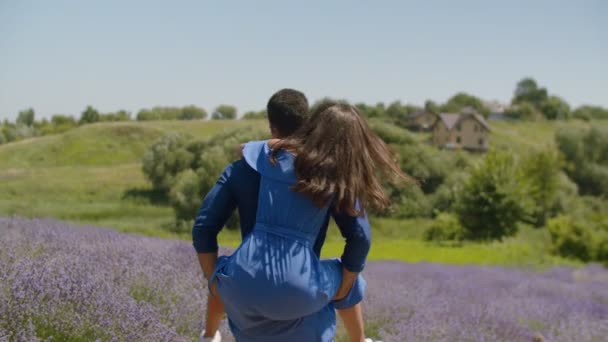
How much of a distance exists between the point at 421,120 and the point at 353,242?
67.3m

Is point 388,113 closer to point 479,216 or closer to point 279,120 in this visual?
point 479,216

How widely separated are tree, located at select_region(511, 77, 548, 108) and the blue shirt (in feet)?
347

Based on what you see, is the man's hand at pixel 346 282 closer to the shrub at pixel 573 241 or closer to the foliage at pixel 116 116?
the shrub at pixel 573 241

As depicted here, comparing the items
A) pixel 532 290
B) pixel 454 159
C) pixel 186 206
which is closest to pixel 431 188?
pixel 454 159

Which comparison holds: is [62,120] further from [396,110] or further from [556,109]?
[556,109]

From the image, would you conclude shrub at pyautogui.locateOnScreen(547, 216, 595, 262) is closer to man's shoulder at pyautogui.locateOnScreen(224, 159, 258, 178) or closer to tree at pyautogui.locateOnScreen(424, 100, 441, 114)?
man's shoulder at pyautogui.locateOnScreen(224, 159, 258, 178)

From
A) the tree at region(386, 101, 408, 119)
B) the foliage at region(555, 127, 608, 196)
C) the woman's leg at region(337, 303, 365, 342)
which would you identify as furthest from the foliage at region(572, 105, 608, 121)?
the woman's leg at region(337, 303, 365, 342)

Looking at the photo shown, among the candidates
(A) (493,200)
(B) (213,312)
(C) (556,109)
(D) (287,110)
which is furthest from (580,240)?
(C) (556,109)

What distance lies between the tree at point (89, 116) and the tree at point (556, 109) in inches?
2729

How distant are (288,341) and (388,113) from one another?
69262mm


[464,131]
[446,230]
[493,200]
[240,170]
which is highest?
[240,170]

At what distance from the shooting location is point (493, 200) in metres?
26.8

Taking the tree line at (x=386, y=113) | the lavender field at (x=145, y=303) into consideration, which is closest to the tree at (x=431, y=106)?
the tree line at (x=386, y=113)

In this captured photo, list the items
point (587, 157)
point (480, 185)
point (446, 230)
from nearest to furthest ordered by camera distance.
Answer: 1. point (480, 185)
2. point (446, 230)
3. point (587, 157)
